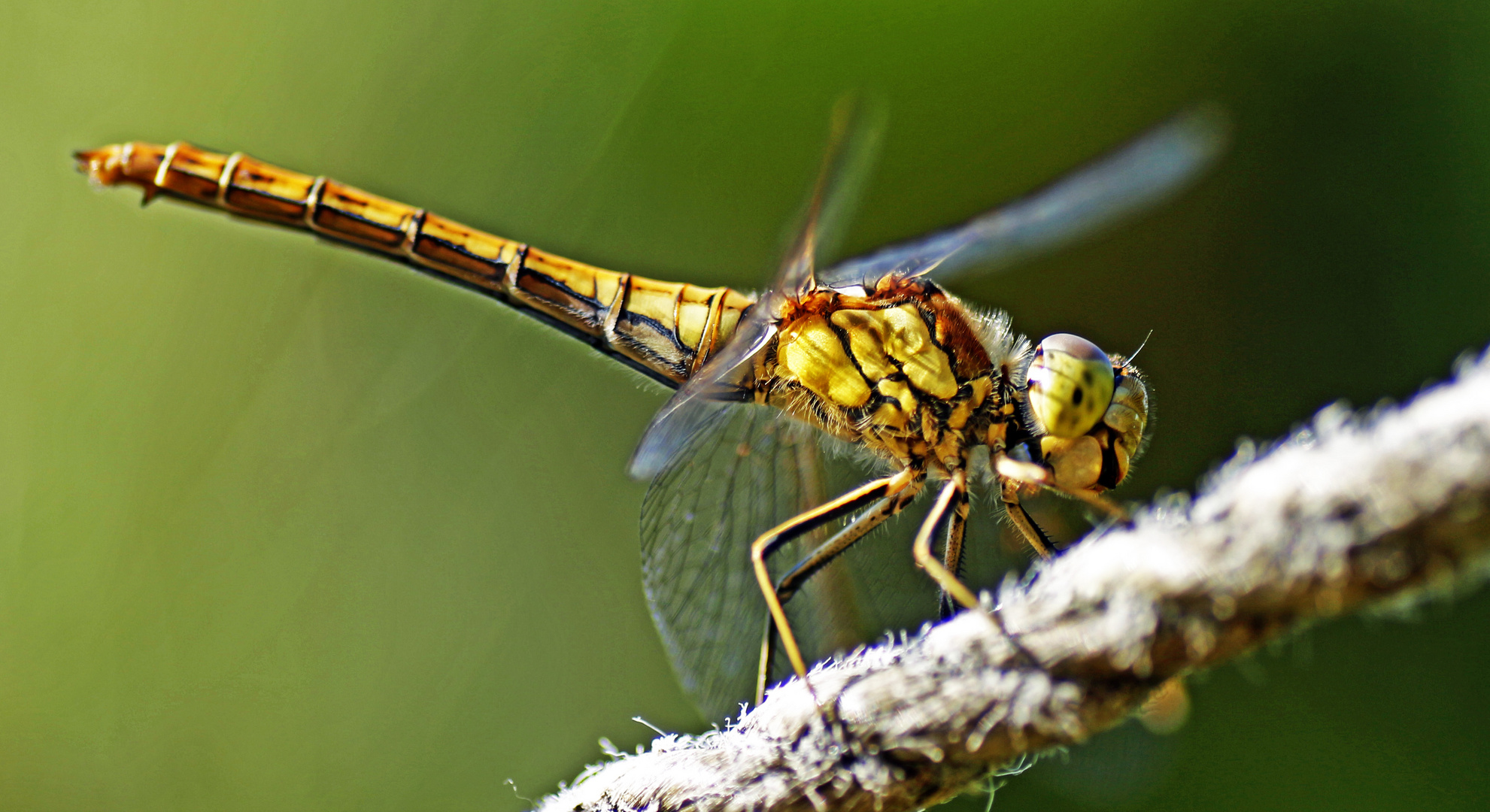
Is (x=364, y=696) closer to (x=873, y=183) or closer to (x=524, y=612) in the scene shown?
(x=524, y=612)

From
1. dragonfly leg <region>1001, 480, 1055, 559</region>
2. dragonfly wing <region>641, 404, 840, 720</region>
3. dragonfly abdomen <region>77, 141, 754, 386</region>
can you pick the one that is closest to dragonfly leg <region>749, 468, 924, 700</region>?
dragonfly leg <region>1001, 480, 1055, 559</region>

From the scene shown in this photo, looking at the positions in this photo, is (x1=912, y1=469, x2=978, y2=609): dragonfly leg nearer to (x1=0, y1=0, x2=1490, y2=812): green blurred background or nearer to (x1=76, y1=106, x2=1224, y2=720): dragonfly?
(x1=76, y1=106, x2=1224, y2=720): dragonfly

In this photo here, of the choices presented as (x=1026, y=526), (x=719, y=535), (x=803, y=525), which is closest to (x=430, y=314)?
(x=719, y=535)

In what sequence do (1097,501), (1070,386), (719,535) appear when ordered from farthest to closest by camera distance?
(719,535), (1070,386), (1097,501)

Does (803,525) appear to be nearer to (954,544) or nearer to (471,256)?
(954,544)

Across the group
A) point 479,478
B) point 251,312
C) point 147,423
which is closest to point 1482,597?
point 479,478
